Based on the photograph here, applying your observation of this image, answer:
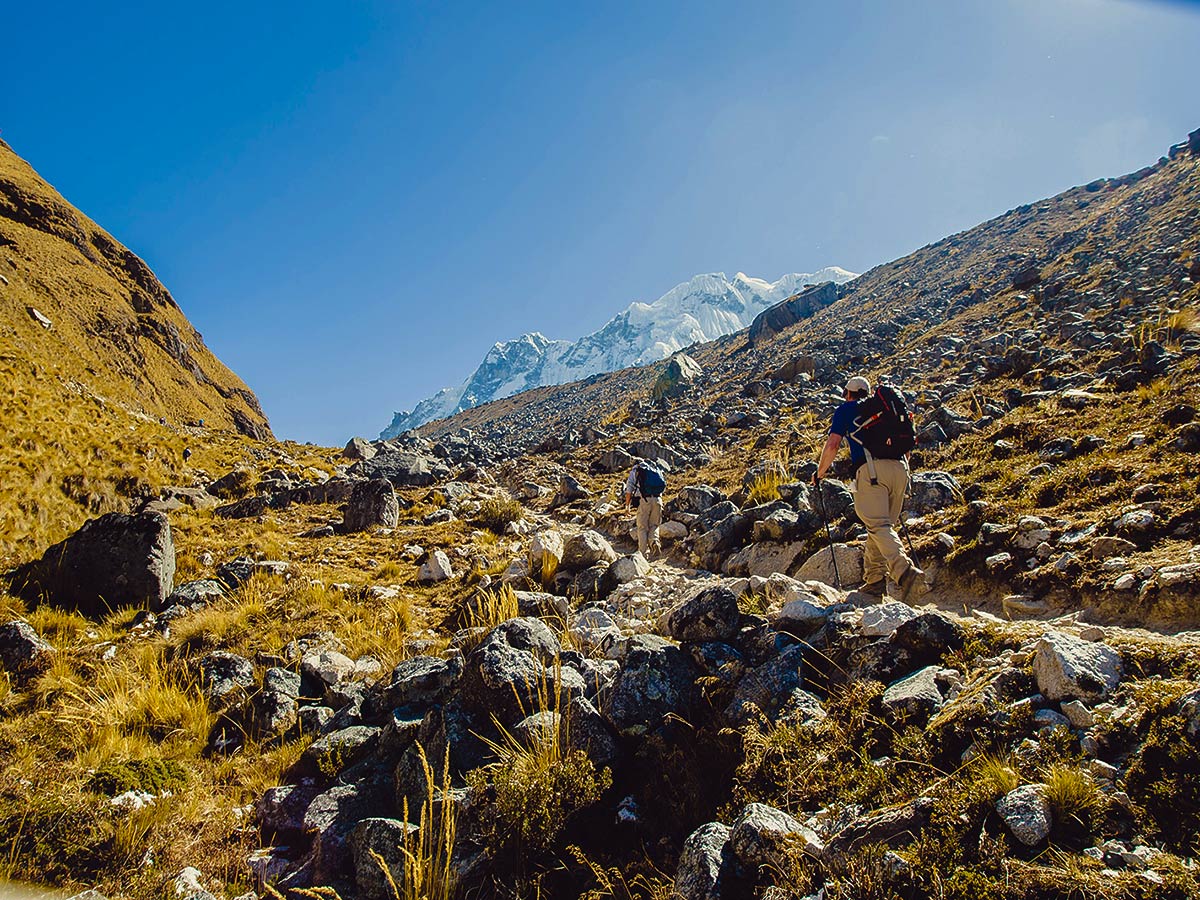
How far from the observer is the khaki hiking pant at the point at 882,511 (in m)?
5.58

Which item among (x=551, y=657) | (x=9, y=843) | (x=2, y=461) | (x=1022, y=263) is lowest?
(x=551, y=657)

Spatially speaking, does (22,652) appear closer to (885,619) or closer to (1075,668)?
(885,619)

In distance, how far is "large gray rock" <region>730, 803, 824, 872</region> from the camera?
2115 mm

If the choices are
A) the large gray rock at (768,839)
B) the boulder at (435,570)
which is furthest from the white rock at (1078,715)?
the boulder at (435,570)

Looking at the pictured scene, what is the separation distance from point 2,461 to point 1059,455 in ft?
50.9

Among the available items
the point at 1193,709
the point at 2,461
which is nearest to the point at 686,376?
the point at 2,461

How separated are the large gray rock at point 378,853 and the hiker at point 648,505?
7.43 metres

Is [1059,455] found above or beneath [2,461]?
beneath

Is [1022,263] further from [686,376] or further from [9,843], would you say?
[9,843]

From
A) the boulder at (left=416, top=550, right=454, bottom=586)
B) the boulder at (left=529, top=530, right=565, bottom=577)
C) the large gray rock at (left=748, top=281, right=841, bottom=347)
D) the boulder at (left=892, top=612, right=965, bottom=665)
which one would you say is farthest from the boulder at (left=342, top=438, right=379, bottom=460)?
the large gray rock at (left=748, top=281, right=841, bottom=347)

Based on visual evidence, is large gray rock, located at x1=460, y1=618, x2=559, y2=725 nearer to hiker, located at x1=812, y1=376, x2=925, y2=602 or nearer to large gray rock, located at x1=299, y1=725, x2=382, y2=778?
large gray rock, located at x1=299, y1=725, x2=382, y2=778

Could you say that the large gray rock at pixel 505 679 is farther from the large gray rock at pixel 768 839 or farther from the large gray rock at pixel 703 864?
the large gray rock at pixel 768 839

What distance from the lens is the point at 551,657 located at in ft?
14.1

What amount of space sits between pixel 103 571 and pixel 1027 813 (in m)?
8.73
